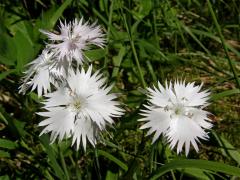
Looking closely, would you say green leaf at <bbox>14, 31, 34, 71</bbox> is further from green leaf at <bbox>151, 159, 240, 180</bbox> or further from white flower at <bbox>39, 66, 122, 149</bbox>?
green leaf at <bbox>151, 159, 240, 180</bbox>

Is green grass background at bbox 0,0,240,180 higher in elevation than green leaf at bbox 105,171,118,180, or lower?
higher

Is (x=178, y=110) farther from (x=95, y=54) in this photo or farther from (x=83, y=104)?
(x=95, y=54)

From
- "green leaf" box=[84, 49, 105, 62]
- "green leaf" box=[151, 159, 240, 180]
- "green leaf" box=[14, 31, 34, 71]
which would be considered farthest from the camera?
"green leaf" box=[84, 49, 105, 62]

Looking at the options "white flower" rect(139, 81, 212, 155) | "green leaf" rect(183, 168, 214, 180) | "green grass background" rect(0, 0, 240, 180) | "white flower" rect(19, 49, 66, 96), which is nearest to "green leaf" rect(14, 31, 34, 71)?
"green grass background" rect(0, 0, 240, 180)

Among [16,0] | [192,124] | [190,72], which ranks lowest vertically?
[192,124]

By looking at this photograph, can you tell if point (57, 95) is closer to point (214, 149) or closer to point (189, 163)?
point (189, 163)

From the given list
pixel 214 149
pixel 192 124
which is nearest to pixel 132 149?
pixel 214 149
